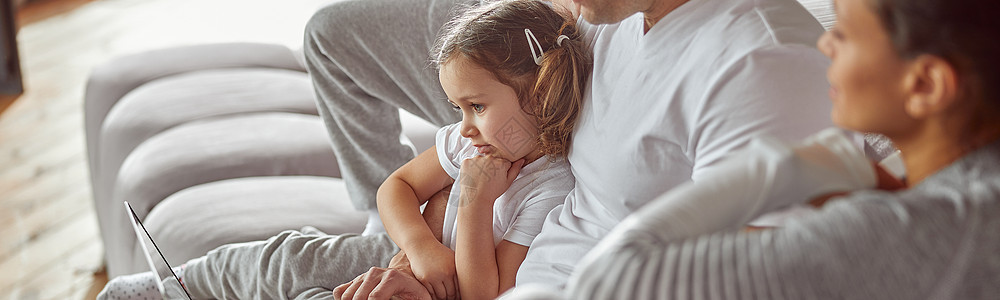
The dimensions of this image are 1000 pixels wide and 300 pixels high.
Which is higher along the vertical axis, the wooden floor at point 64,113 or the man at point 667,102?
the man at point 667,102

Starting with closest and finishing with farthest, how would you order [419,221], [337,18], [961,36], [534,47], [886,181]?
[961,36], [886,181], [534,47], [419,221], [337,18]

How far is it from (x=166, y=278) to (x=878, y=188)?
28.3 inches

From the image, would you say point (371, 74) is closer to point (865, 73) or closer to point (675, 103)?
point (675, 103)

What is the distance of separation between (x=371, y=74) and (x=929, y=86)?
96 centimetres

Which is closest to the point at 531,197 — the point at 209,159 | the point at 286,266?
the point at 286,266

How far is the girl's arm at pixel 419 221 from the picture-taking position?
1.00m

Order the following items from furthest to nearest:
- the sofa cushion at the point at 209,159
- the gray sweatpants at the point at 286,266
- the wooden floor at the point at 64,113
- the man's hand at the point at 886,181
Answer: the wooden floor at the point at 64,113 < the sofa cushion at the point at 209,159 < the gray sweatpants at the point at 286,266 < the man's hand at the point at 886,181

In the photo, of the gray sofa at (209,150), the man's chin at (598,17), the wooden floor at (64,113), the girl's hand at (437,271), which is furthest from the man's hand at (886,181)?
the wooden floor at (64,113)

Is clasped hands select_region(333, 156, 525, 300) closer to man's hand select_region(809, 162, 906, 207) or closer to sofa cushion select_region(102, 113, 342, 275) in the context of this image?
man's hand select_region(809, 162, 906, 207)

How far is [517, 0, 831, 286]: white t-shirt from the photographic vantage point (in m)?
0.73

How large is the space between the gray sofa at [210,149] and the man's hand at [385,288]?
33 cm

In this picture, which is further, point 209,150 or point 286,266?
point 209,150

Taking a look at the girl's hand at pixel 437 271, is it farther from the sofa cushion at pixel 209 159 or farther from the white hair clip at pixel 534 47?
the sofa cushion at pixel 209 159

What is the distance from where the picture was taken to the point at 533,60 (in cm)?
97
